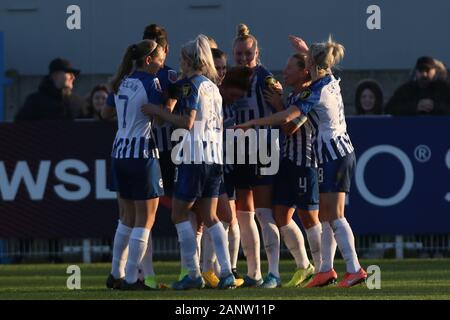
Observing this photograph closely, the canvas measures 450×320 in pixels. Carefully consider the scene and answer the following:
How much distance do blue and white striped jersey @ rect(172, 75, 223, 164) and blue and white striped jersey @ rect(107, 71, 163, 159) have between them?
0.24 metres

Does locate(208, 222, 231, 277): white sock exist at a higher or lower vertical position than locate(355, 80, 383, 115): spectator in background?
lower

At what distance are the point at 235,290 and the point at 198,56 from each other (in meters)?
1.93

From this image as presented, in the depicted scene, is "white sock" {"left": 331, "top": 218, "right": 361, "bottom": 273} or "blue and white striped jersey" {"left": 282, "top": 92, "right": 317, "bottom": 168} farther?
"blue and white striped jersey" {"left": 282, "top": 92, "right": 317, "bottom": 168}

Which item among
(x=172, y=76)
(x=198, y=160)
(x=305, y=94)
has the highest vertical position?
(x=172, y=76)

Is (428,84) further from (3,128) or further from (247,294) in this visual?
(247,294)

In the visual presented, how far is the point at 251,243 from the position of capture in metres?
14.1

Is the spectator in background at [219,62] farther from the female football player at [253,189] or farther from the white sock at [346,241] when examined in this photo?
the white sock at [346,241]

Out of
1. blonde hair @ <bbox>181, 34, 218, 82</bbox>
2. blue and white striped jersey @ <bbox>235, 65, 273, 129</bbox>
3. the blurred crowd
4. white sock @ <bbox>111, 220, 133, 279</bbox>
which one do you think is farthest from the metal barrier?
blonde hair @ <bbox>181, 34, 218, 82</bbox>

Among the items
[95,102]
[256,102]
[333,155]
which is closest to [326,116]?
[333,155]

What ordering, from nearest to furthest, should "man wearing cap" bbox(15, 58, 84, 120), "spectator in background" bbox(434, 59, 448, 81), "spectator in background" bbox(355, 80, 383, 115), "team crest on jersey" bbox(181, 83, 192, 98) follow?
"team crest on jersey" bbox(181, 83, 192, 98), "spectator in background" bbox(355, 80, 383, 115), "spectator in background" bbox(434, 59, 448, 81), "man wearing cap" bbox(15, 58, 84, 120)

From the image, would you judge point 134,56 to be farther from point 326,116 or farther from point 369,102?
point 369,102

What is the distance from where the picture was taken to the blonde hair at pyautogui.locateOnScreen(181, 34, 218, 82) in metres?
13.4

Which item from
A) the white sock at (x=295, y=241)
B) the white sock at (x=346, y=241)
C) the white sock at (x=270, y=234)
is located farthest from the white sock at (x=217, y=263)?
the white sock at (x=346, y=241)

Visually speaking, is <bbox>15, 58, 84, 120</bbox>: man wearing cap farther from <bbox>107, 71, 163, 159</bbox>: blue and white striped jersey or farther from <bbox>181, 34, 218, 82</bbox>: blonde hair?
<bbox>181, 34, 218, 82</bbox>: blonde hair
